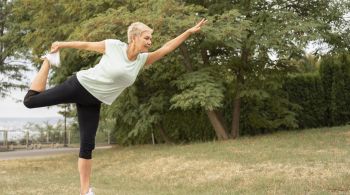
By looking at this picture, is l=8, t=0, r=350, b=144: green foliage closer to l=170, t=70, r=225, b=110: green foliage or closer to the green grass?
l=170, t=70, r=225, b=110: green foliage

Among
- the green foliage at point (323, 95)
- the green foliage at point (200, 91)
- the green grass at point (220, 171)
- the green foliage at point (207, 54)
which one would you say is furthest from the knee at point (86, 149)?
the green foliage at point (323, 95)

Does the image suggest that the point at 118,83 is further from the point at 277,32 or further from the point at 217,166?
the point at 277,32

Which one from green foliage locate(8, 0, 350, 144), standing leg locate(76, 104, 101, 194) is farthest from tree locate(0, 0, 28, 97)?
standing leg locate(76, 104, 101, 194)

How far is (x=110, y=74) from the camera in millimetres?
5496

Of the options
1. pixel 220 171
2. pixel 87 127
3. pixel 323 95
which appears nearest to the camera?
pixel 87 127

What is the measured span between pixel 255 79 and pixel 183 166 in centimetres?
645

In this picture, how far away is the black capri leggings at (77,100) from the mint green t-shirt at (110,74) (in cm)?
8

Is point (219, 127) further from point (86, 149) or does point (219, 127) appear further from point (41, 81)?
point (41, 81)

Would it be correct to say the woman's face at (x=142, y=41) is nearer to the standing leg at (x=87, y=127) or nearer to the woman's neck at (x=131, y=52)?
the woman's neck at (x=131, y=52)

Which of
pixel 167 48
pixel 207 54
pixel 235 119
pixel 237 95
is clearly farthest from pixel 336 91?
pixel 167 48

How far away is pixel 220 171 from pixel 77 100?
23.2ft

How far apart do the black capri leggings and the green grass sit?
13.1 feet

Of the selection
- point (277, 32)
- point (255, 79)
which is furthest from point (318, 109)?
point (277, 32)

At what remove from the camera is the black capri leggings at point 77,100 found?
5430mm
